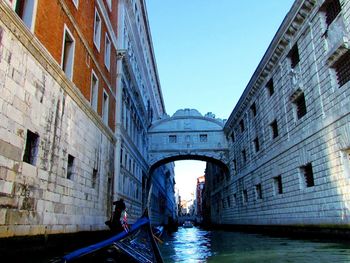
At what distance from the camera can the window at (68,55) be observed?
9.49m

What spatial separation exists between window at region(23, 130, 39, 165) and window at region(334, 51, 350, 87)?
28.8 feet

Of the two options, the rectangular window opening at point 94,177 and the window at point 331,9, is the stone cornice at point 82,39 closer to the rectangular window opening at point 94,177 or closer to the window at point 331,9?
the rectangular window opening at point 94,177

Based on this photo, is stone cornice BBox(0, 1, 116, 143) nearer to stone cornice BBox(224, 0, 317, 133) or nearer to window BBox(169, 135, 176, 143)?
stone cornice BBox(224, 0, 317, 133)

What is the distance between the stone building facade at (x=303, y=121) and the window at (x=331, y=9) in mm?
25

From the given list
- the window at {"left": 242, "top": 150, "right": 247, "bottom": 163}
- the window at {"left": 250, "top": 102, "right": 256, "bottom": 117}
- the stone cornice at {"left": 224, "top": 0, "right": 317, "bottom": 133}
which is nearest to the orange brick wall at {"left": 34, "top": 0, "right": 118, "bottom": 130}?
the stone cornice at {"left": 224, "top": 0, "right": 317, "bottom": 133}

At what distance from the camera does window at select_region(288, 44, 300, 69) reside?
13461mm

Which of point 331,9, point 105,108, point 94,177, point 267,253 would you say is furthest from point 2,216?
point 331,9

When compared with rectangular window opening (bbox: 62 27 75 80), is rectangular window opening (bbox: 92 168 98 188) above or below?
below

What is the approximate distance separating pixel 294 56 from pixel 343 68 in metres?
4.06

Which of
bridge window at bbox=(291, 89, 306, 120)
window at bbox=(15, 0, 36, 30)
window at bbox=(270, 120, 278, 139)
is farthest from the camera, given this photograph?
window at bbox=(270, 120, 278, 139)

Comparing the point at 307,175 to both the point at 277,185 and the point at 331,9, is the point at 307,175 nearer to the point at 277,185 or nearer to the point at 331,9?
the point at 277,185

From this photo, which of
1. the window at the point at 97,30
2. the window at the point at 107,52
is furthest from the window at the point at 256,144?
the window at the point at 97,30

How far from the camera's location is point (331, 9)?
10.7m

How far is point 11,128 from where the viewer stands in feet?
19.9
